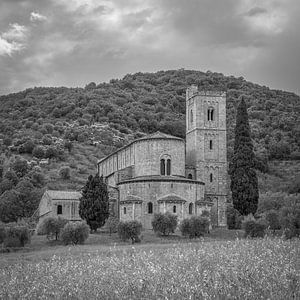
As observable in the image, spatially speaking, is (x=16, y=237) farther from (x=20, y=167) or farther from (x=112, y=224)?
(x=20, y=167)

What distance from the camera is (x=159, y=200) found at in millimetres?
48969

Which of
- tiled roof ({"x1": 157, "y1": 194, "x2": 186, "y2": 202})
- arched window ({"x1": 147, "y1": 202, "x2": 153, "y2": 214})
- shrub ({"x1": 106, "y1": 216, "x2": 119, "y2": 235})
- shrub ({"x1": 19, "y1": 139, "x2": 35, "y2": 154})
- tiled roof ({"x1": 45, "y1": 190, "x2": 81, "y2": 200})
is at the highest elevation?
shrub ({"x1": 19, "y1": 139, "x2": 35, "y2": 154})

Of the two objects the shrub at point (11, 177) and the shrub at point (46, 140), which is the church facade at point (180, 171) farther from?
the shrub at point (46, 140)

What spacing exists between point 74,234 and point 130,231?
4.12 meters

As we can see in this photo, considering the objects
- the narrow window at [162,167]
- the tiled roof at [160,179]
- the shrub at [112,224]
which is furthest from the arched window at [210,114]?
the shrub at [112,224]

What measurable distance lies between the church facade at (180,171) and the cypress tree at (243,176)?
8.21ft

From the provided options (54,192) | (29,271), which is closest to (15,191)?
(54,192)

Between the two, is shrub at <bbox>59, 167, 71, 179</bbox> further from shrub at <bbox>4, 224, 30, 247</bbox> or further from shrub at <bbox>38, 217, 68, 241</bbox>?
shrub at <bbox>4, 224, 30, 247</bbox>

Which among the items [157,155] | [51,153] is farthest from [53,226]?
[51,153]

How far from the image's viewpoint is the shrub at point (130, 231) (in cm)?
4053

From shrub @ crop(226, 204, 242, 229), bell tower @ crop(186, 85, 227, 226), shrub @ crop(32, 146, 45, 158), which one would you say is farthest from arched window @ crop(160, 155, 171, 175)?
shrub @ crop(32, 146, 45, 158)

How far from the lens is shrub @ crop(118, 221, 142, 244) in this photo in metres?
40.5

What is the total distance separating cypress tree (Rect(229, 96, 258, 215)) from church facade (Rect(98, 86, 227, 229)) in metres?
2.50

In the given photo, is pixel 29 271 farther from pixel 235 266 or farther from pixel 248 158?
pixel 248 158
